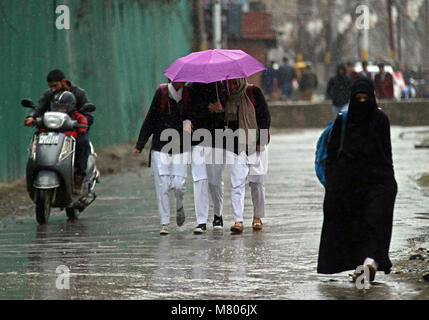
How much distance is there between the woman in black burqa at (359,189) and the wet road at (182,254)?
10.3 inches

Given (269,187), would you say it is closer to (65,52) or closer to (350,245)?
(65,52)

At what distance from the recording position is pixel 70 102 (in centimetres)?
1282

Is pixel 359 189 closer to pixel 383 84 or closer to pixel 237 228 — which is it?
pixel 237 228

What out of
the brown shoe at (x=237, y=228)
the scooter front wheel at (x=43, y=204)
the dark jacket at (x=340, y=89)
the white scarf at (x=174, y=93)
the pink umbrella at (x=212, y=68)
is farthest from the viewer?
the dark jacket at (x=340, y=89)

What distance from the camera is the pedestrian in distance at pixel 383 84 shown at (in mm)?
36500

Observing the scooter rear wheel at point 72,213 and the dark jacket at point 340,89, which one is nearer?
the scooter rear wheel at point 72,213

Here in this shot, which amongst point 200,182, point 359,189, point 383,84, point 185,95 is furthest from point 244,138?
point 383,84

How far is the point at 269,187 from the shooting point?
16469 millimetres

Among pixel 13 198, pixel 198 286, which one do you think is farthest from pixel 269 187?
pixel 198 286

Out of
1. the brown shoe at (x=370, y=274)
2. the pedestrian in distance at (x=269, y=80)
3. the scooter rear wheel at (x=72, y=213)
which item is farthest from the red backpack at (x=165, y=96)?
the pedestrian in distance at (x=269, y=80)

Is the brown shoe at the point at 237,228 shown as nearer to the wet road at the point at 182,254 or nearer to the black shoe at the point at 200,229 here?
the wet road at the point at 182,254

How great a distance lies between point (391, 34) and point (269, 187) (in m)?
37.4

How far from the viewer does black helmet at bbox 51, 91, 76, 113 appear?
12789 mm

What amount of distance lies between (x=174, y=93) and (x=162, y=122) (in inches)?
12.2
